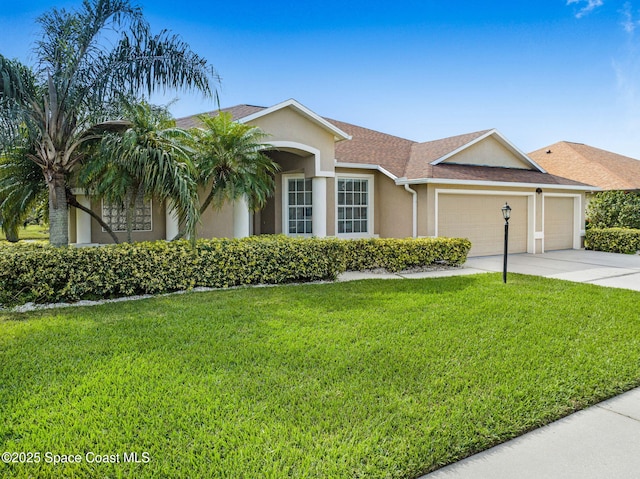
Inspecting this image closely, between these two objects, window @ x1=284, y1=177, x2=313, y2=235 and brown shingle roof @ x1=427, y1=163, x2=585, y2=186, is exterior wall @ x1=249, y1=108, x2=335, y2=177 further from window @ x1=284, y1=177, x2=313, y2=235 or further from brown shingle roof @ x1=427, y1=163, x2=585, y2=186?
brown shingle roof @ x1=427, y1=163, x2=585, y2=186

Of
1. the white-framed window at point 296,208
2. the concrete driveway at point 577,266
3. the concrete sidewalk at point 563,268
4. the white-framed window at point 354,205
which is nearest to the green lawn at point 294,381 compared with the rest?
the concrete sidewalk at point 563,268

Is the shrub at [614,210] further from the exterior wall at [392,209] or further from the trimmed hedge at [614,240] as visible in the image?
→ the exterior wall at [392,209]

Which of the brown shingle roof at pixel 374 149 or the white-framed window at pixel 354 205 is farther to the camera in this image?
the brown shingle roof at pixel 374 149

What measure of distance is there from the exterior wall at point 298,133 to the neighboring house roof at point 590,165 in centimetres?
1529

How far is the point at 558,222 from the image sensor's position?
1803cm

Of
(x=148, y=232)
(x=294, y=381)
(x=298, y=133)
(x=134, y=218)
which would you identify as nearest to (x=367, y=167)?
(x=298, y=133)

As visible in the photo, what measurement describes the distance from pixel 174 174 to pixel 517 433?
7241mm

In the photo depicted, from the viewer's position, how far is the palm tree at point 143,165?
828 cm

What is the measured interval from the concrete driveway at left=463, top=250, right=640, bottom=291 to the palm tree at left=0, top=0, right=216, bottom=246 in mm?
9793

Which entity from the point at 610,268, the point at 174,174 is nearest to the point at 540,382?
the point at 174,174

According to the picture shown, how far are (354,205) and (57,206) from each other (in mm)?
9419

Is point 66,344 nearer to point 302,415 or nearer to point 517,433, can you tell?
point 302,415

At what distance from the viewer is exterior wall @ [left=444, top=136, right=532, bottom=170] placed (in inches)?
648

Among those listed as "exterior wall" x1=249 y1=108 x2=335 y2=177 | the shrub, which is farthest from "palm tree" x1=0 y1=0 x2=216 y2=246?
the shrub
